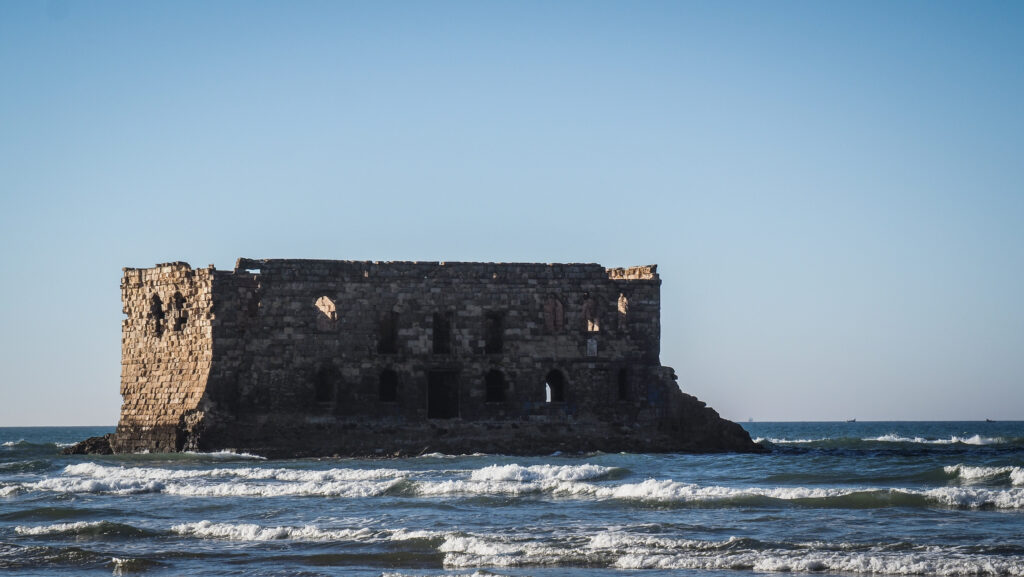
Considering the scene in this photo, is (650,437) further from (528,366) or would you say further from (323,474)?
(323,474)

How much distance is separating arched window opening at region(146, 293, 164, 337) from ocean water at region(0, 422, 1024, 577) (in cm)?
530

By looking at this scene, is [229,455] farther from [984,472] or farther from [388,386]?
[984,472]

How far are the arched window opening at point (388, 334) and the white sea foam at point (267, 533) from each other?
13.7m

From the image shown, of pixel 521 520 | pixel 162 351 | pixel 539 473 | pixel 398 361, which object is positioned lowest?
pixel 521 520

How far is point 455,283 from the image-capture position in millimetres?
32219

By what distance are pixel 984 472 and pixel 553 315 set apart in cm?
1259

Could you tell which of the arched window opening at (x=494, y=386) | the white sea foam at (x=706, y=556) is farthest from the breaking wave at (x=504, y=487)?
the arched window opening at (x=494, y=386)

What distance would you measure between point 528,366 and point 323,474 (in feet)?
26.7

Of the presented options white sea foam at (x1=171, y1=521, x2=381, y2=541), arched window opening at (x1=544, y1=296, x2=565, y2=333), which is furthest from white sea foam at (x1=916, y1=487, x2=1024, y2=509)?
arched window opening at (x1=544, y1=296, x2=565, y2=333)

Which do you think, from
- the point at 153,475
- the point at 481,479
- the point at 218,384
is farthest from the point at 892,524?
the point at 218,384

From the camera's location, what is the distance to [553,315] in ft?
108

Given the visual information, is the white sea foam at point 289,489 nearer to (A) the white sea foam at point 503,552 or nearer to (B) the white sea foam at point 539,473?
(B) the white sea foam at point 539,473

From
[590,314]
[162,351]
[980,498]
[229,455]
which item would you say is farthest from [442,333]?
[980,498]

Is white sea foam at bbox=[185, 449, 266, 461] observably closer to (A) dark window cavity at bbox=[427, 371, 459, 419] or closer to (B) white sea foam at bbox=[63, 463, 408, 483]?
(B) white sea foam at bbox=[63, 463, 408, 483]
